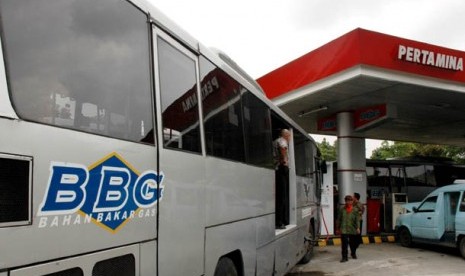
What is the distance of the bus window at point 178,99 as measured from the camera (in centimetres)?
354

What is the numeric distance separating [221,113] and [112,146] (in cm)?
210

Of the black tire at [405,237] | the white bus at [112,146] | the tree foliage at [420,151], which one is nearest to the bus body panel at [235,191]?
the white bus at [112,146]

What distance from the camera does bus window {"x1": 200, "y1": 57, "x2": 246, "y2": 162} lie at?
4410 mm

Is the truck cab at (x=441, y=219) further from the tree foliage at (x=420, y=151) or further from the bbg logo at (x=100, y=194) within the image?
the tree foliage at (x=420, y=151)

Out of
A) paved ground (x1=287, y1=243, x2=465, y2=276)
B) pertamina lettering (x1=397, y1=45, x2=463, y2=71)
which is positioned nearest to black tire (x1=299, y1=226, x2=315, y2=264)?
paved ground (x1=287, y1=243, x2=465, y2=276)

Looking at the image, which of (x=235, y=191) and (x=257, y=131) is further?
(x=257, y=131)

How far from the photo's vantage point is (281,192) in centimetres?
813

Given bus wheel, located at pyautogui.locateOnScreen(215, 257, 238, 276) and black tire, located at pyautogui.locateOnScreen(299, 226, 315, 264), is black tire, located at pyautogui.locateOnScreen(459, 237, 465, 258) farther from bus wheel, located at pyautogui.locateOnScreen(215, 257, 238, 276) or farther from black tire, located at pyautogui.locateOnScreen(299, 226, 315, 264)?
bus wheel, located at pyautogui.locateOnScreen(215, 257, 238, 276)

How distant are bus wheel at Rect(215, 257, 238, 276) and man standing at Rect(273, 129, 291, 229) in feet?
9.67

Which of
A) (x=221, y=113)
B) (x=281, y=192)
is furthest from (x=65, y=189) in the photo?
(x=281, y=192)

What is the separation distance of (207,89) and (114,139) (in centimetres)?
175

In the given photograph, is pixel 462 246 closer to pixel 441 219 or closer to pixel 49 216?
pixel 441 219

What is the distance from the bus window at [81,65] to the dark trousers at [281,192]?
4.96 m

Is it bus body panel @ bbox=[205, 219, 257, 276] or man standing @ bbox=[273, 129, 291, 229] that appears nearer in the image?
bus body panel @ bbox=[205, 219, 257, 276]
